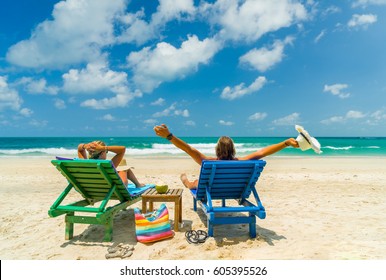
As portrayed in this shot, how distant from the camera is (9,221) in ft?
17.4

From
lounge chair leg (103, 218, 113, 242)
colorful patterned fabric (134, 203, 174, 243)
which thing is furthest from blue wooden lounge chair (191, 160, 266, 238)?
lounge chair leg (103, 218, 113, 242)

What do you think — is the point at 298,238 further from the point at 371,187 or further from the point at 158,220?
the point at 371,187

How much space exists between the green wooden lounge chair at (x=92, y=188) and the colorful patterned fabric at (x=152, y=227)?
1.50ft

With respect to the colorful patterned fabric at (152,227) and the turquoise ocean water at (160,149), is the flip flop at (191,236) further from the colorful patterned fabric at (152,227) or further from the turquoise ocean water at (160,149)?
the turquoise ocean water at (160,149)

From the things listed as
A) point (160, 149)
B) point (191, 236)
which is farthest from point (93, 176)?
point (160, 149)

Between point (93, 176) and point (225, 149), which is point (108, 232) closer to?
point (93, 176)

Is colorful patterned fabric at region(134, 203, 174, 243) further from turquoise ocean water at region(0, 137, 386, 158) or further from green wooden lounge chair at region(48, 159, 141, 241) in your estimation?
turquoise ocean water at region(0, 137, 386, 158)

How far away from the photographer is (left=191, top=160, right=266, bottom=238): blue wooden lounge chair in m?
3.99

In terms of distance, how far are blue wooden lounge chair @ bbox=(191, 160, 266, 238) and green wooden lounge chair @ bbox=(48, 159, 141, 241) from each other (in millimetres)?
1337

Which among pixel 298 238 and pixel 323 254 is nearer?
pixel 323 254

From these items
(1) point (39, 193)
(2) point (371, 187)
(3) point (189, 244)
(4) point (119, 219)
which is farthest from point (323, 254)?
(1) point (39, 193)
